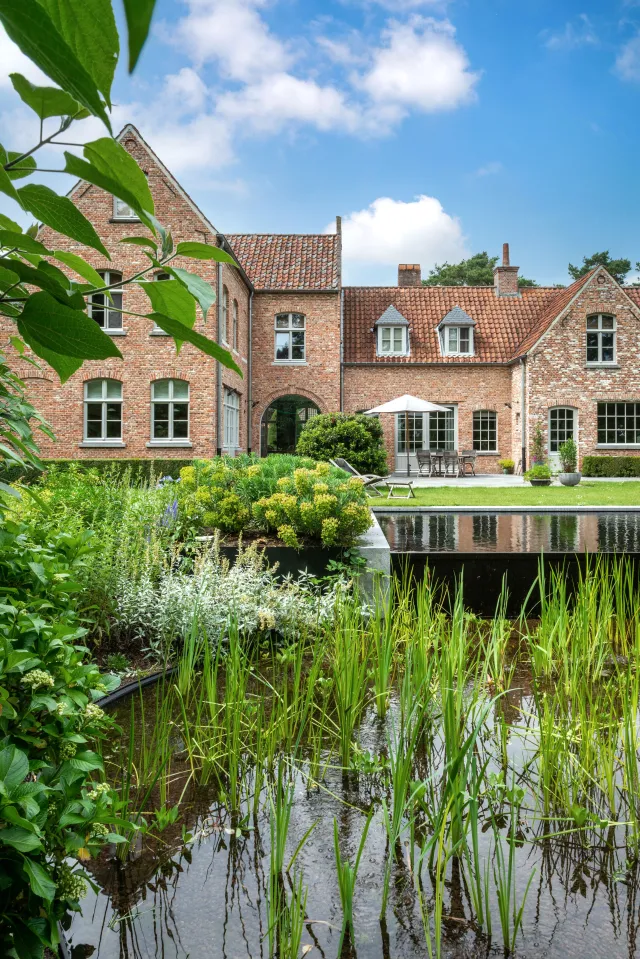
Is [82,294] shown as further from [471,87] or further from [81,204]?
[81,204]

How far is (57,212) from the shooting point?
543 millimetres

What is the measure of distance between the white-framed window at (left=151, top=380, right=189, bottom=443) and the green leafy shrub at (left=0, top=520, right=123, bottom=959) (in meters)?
16.5

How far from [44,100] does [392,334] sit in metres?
25.1

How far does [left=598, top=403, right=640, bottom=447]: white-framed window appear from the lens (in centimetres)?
2369

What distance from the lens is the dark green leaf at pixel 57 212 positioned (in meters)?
0.53

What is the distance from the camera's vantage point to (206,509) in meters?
6.53

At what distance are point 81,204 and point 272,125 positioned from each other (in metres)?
6.32

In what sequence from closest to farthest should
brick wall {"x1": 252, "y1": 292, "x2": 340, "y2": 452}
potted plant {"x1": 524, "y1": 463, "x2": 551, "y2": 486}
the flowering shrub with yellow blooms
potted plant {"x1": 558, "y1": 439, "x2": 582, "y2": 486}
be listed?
the flowering shrub with yellow blooms
potted plant {"x1": 524, "y1": 463, "x2": 551, "y2": 486}
potted plant {"x1": 558, "y1": 439, "x2": 582, "y2": 486}
brick wall {"x1": 252, "y1": 292, "x2": 340, "y2": 452}

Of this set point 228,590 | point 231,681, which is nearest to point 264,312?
point 228,590

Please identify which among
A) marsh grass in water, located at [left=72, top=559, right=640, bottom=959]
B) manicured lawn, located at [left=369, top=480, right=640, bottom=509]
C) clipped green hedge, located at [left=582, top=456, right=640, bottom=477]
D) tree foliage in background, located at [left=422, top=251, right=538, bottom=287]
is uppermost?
tree foliage in background, located at [left=422, top=251, right=538, bottom=287]

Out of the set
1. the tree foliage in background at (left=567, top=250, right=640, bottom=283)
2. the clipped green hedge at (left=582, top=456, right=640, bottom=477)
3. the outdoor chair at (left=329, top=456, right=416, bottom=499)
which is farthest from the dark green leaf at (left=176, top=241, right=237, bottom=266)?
the tree foliage in background at (left=567, top=250, right=640, bottom=283)

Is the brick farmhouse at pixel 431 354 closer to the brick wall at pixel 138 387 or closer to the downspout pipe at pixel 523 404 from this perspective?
the downspout pipe at pixel 523 404

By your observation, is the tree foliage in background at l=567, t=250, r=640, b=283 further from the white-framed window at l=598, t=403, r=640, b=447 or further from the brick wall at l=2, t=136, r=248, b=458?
the brick wall at l=2, t=136, r=248, b=458

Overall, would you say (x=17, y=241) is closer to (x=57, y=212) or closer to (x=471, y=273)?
(x=57, y=212)
